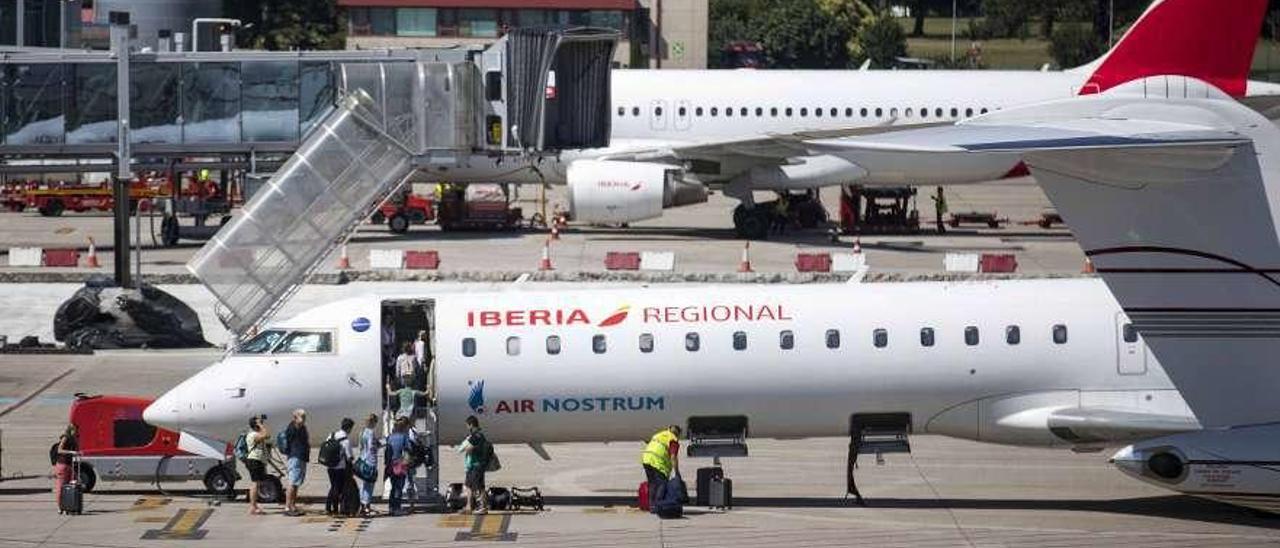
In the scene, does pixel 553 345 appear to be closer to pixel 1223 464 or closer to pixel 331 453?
pixel 331 453

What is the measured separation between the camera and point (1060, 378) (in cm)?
2733

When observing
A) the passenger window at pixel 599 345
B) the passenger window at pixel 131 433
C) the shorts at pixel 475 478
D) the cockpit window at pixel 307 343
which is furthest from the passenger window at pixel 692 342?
the passenger window at pixel 131 433

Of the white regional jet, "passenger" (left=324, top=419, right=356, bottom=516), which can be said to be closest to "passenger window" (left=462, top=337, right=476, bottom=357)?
"passenger" (left=324, top=419, right=356, bottom=516)

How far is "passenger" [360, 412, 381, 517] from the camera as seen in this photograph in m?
27.2

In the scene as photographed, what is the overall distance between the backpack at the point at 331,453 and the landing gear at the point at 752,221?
2879 cm

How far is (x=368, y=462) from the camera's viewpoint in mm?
27203

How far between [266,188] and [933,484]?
11218 millimetres

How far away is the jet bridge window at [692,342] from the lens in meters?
27.6

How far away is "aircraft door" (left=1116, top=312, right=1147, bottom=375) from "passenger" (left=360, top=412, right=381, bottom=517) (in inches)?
364

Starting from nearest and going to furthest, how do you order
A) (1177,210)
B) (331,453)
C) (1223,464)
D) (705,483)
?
(1177,210)
(1223,464)
(331,453)
(705,483)

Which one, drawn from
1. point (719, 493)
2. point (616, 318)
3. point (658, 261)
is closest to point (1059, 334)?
point (719, 493)

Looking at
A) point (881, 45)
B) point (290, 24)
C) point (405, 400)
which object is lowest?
point (405, 400)

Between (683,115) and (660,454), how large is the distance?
31.4 metres

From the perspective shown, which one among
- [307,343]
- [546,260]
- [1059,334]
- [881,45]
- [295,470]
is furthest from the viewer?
[881,45]
